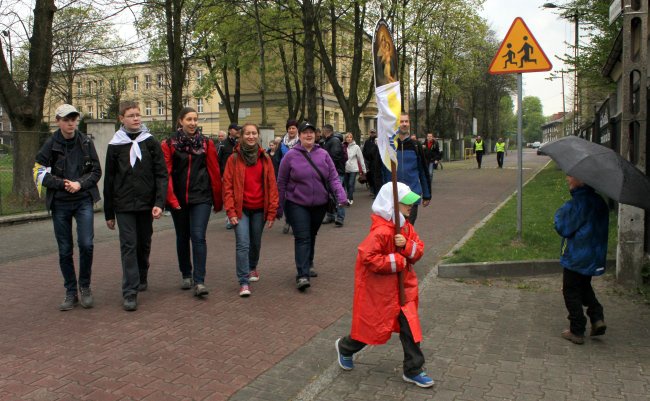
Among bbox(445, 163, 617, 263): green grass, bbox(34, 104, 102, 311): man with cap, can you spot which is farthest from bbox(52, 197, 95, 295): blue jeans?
bbox(445, 163, 617, 263): green grass

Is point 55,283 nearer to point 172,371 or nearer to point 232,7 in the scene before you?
point 172,371

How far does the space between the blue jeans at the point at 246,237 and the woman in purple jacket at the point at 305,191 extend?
0.30 metres

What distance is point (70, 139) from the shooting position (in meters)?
5.85

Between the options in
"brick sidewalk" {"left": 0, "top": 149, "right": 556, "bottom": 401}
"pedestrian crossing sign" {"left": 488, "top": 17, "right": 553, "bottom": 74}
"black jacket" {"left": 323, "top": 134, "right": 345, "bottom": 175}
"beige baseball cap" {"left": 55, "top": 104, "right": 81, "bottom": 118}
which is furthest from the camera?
"black jacket" {"left": 323, "top": 134, "right": 345, "bottom": 175}

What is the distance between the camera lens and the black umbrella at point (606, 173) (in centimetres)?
411

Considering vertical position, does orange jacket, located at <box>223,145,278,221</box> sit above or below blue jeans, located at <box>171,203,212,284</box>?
above

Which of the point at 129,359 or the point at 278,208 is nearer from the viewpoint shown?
the point at 129,359

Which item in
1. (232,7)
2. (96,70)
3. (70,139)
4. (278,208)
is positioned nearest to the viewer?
(70,139)

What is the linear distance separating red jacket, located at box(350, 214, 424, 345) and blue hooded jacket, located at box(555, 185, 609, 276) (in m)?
1.50

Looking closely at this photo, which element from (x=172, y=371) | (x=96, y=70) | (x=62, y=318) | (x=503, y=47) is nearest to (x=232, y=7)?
(x=503, y=47)

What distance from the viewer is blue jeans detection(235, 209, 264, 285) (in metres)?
6.26

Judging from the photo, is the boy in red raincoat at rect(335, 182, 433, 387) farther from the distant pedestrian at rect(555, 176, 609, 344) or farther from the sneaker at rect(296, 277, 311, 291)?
→ the sneaker at rect(296, 277, 311, 291)

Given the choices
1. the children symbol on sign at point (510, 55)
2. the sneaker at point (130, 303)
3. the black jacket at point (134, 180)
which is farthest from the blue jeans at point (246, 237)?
the children symbol on sign at point (510, 55)

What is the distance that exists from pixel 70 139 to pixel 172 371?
2.90m
